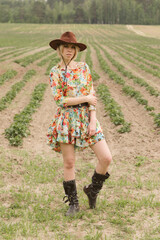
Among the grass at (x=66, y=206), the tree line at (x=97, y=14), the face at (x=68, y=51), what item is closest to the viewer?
the grass at (x=66, y=206)

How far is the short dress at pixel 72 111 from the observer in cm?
351

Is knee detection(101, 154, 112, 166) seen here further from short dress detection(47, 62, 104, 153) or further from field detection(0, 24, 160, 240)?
field detection(0, 24, 160, 240)

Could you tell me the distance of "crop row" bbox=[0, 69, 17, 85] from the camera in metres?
14.7

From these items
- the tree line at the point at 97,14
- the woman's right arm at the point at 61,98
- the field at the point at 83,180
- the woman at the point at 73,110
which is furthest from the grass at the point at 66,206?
the tree line at the point at 97,14

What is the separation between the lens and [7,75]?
15875mm

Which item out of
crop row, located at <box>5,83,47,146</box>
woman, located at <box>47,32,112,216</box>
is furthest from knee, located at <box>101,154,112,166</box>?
crop row, located at <box>5,83,47,146</box>

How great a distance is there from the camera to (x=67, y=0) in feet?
555

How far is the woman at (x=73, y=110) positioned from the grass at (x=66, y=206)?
57 cm

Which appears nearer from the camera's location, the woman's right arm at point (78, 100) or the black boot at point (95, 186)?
the woman's right arm at point (78, 100)

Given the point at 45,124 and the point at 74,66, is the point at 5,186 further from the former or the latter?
the point at 45,124

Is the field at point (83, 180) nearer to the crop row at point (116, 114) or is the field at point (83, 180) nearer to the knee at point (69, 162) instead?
the crop row at point (116, 114)

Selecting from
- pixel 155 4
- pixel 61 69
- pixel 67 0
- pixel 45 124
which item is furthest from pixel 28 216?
pixel 67 0

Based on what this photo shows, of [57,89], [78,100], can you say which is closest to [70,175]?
[78,100]

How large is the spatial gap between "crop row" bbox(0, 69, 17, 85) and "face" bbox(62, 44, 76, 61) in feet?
36.0
